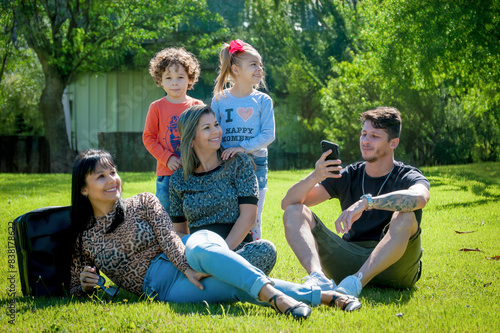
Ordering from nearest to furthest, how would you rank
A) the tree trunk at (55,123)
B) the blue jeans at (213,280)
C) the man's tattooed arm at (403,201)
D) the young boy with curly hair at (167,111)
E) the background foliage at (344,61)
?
the blue jeans at (213,280) → the man's tattooed arm at (403,201) → the young boy with curly hair at (167,111) → the background foliage at (344,61) → the tree trunk at (55,123)

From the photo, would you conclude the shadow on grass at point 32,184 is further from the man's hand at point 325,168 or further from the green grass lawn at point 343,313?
the man's hand at point 325,168

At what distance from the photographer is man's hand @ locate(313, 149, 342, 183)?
4.16 m

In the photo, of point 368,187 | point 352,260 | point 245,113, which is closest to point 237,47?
point 245,113

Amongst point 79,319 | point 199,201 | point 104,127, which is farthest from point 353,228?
point 104,127

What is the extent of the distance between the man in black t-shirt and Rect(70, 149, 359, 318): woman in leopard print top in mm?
746

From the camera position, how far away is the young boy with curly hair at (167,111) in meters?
4.95

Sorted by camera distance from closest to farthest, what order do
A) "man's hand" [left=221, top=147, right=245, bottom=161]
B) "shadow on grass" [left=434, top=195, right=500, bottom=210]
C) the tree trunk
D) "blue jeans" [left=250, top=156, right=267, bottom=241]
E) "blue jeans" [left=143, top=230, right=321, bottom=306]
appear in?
1. "blue jeans" [left=143, top=230, right=321, bottom=306]
2. "man's hand" [left=221, top=147, right=245, bottom=161]
3. "blue jeans" [left=250, top=156, right=267, bottom=241]
4. "shadow on grass" [left=434, top=195, right=500, bottom=210]
5. the tree trunk

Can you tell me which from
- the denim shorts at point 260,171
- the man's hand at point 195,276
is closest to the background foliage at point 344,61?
the denim shorts at point 260,171

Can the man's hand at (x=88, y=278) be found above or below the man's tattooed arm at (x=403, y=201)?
below

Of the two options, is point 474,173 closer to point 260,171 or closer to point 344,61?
point 344,61

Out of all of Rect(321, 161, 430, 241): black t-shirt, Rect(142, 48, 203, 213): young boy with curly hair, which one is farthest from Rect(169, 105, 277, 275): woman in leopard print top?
Rect(321, 161, 430, 241): black t-shirt

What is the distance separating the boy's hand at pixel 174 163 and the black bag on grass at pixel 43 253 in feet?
3.27

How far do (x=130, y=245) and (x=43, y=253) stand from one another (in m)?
0.70

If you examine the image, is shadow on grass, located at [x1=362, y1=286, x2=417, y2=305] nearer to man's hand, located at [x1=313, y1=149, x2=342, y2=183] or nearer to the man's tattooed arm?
the man's tattooed arm
